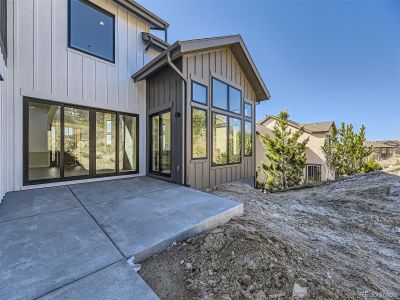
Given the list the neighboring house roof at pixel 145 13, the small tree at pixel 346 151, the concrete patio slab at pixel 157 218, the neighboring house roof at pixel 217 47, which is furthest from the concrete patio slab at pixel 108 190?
the small tree at pixel 346 151

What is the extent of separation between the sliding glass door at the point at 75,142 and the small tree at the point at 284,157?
36.9 feet

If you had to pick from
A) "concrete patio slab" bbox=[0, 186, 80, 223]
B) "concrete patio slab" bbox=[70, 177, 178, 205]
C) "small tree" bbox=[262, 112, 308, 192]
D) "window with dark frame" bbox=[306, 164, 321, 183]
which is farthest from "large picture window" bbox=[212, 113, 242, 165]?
"window with dark frame" bbox=[306, 164, 321, 183]

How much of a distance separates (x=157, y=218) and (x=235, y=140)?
4.67 metres

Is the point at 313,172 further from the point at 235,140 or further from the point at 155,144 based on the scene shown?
the point at 155,144

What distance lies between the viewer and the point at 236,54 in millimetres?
6648

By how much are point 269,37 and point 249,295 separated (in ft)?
43.3

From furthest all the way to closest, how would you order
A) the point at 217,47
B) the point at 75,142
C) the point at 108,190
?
the point at 217,47, the point at 75,142, the point at 108,190

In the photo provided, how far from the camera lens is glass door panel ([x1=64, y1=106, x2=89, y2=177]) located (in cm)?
489

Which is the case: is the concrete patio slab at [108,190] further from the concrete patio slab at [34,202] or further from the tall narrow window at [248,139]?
the tall narrow window at [248,139]

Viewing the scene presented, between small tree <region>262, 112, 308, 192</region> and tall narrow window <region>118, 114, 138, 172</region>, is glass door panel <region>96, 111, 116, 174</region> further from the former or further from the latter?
small tree <region>262, 112, 308, 192</region>

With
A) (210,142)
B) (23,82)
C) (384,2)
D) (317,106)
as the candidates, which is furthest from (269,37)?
(317,106)

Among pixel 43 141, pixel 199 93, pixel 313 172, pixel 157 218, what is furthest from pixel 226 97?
pixel 313 172

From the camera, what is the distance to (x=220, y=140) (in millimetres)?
6004

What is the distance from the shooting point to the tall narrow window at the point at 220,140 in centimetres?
579
